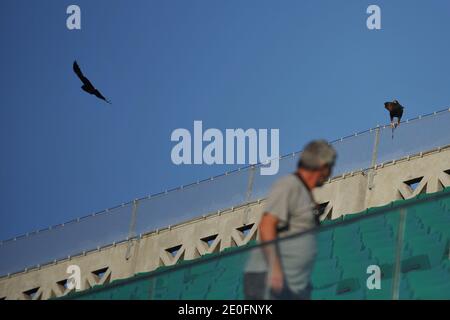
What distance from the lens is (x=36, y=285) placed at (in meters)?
29.7

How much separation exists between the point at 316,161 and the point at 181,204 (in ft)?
68.4

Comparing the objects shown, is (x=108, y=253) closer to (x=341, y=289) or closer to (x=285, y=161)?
(x=285, y=161)

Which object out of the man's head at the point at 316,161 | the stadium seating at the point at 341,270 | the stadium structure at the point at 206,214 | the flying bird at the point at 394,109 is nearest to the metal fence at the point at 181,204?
the stadium structure at the point at 206,214

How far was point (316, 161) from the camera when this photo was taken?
795cm

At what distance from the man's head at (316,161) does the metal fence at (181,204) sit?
59.8 ft

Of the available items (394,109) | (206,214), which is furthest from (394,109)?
(206,214)

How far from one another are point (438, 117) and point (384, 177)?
1708mm

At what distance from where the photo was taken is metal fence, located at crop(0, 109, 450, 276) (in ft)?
88.0

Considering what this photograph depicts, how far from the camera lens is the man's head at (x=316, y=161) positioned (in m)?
7.94

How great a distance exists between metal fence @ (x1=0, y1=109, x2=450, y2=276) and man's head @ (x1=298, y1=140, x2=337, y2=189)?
59.8 feet

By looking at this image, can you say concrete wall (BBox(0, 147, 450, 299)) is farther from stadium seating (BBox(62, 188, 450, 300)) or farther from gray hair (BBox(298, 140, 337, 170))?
gray hair (BBox(298, 140, 337, 170))

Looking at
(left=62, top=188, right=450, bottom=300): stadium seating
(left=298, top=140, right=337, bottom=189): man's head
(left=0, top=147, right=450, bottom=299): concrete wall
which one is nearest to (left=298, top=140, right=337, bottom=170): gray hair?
(left=298, top=140, right=337, bottom=189): man's head

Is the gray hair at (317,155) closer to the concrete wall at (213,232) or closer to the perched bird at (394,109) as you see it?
the concrete wall at (213,232)
